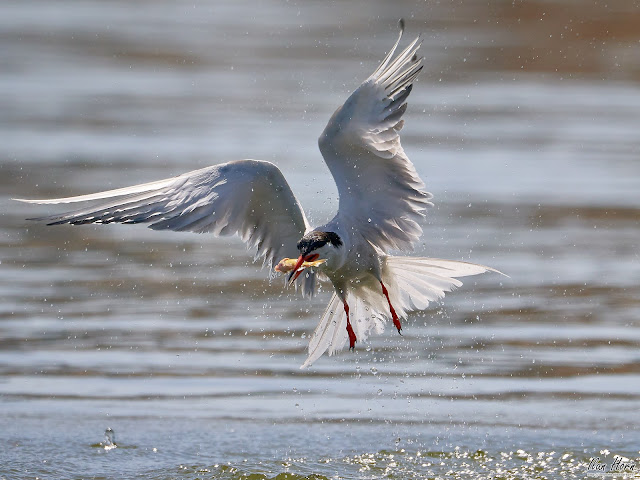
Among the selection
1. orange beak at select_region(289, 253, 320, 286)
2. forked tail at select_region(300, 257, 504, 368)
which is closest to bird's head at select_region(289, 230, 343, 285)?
orange beak at select_region(289, 253, 320, 286)

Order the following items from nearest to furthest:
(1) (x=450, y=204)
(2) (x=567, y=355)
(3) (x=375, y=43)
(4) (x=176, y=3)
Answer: (2) (x=567, y=355), (1) (x=450, y=204), (3) (x=375, y=43), (4) (x=176, y=3)

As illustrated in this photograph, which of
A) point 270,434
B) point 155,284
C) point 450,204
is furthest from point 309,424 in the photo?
point 450,204

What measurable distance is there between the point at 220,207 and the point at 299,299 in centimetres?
254

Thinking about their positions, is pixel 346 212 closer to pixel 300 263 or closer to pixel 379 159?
pixel 379 159

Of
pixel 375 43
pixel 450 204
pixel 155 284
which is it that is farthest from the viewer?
pixel 375 43

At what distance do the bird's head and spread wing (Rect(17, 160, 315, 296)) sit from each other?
1.91 feet

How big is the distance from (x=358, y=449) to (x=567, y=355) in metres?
1.91

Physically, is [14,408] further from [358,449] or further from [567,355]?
[567,355]

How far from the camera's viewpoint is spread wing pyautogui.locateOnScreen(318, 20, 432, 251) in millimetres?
7027

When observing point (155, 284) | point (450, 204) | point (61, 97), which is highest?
point (61, 97)

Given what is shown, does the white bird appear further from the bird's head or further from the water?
the water

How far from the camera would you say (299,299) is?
9.88m

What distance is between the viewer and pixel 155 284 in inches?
394

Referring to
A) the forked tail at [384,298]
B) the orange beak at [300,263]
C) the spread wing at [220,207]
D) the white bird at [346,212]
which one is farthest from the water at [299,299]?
the orange beak at [300,263]
